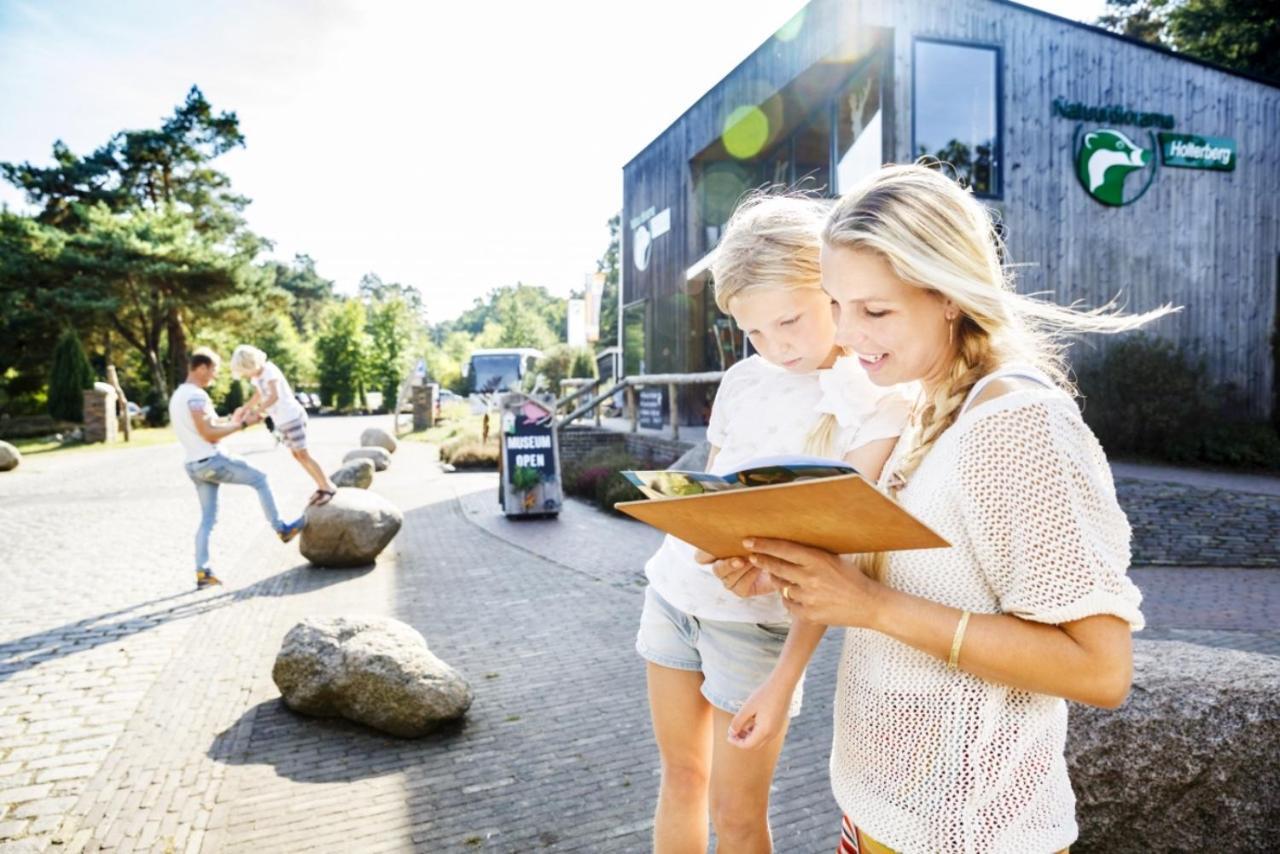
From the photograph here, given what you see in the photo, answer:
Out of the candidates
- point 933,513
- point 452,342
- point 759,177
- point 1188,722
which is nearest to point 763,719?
point 933,513

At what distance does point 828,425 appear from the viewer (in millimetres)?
1854

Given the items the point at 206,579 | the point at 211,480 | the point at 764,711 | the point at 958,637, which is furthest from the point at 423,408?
the point at 958,637

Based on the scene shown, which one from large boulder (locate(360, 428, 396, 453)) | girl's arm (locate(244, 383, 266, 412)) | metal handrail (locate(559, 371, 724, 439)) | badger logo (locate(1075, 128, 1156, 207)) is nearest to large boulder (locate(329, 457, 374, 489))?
metal handrail (locate(559, 371, 724, 439))

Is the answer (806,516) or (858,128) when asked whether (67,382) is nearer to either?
(858,128)

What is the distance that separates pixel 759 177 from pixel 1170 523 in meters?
11.7

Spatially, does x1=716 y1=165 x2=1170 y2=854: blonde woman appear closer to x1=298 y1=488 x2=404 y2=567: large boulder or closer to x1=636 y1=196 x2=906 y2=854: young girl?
x1=636 y1=196 x2=906 y2=854: young girl

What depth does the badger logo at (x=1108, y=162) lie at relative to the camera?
12383mm

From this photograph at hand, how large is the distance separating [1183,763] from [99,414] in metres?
28.0

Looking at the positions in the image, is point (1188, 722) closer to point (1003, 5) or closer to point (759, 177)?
point (1003, 5)

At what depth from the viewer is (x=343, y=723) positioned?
4.14 meters

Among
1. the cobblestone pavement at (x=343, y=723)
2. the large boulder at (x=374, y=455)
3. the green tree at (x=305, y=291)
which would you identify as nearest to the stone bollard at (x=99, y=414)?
the large boulder at (x=374, y=455)

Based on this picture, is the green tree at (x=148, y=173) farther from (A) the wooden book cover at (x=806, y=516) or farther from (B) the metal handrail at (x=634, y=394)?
(A) the wooden book cover at (x=806, y=516)

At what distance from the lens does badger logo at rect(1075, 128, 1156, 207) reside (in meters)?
12.4

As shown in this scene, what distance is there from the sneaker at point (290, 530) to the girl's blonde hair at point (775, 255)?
678 centimetres
